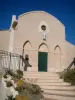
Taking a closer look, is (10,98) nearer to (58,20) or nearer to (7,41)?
(7,41)

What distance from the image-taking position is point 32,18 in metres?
20.0

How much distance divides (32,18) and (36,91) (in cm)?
1131

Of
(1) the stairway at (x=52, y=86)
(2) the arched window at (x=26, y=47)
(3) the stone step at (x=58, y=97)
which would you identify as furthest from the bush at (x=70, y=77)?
(2) the arched window at (x=26, y=47)

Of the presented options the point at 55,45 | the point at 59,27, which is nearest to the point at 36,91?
the point at 55,45

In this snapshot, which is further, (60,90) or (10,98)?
(60,90)

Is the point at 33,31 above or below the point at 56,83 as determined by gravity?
above

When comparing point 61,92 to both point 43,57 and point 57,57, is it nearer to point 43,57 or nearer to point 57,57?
point 43,57

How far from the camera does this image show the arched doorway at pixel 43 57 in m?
19.9

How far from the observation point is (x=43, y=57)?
20141 millimetres

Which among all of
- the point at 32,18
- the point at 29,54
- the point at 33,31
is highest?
the point at 32,18

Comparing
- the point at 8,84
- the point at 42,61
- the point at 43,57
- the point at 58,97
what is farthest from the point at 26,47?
the point at 58,97

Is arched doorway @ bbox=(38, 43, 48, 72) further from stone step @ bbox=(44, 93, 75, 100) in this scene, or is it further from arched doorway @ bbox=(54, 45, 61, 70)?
stone step @ bbox=(44, 93, 75, 100)

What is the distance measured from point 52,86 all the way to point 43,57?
8914 millimetres

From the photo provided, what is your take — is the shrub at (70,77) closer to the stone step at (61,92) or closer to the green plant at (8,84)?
the stone step at (61,92)
